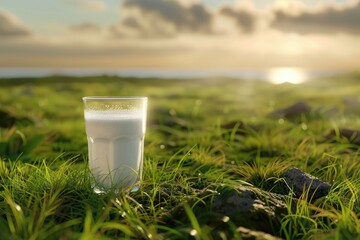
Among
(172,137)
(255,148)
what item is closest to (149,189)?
(255,148)

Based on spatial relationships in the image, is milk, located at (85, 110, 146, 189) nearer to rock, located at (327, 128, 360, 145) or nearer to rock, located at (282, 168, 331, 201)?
rock, located at (282, 168, 331, 201)

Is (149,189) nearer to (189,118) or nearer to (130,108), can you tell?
(130,108)

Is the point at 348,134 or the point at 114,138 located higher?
the point at 114,138

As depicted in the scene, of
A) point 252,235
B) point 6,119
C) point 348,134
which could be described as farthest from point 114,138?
point 6,119

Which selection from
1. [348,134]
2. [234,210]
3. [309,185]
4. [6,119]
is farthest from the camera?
[6,119]

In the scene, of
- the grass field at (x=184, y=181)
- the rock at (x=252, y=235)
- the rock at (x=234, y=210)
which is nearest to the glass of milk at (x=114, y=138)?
the grass field at (x=184, y=181)

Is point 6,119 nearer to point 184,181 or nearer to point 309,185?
point 184,181

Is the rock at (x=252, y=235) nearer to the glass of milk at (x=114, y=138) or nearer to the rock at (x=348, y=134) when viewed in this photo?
the glass of milk at (x=114, y=138)
